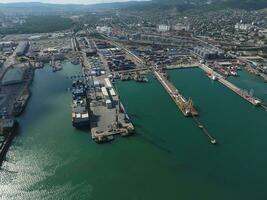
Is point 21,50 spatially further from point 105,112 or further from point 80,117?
point 80,117

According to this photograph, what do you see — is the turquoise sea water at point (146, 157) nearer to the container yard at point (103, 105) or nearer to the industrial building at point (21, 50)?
the container yard at point (103, 105)

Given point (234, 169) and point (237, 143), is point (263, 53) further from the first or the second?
point (234, 169)

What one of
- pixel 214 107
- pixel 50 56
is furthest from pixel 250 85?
pixel 50 56

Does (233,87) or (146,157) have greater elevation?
(233,87)

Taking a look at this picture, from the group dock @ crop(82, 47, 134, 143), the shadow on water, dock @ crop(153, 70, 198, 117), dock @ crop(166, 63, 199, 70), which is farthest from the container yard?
dock @ crop(166, 63, 199, 70)

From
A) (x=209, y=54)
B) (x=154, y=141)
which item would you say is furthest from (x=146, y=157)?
(x=209, y=54)

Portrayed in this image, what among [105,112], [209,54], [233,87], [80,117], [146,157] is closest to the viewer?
[146,157]

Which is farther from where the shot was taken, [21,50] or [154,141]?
[21,50]
